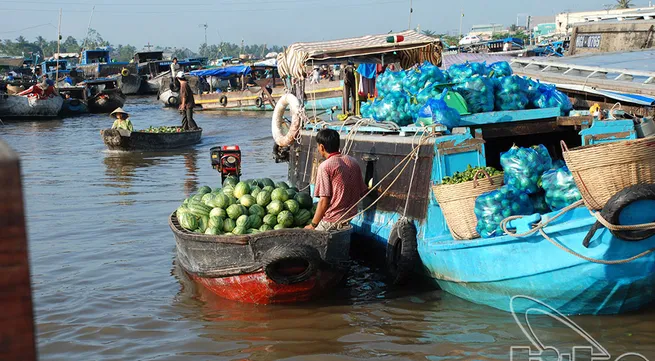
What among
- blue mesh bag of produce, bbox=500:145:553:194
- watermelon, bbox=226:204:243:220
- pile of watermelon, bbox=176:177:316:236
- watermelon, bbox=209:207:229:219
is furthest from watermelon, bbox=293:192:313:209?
blue mesh bag of produce, bbox=500:145:553:194

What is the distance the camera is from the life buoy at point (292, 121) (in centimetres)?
898

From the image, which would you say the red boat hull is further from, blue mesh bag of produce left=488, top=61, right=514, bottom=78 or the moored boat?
the moored boat

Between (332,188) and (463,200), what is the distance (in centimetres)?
128

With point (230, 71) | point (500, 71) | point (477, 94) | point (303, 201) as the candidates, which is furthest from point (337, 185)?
point (230, 71)

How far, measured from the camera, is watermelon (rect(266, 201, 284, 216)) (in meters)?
6.48

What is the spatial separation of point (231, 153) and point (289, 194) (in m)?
2.46

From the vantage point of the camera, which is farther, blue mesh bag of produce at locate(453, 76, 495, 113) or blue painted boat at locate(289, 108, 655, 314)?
blue mesh bag of produce at locate(453, 76, 495, 113)

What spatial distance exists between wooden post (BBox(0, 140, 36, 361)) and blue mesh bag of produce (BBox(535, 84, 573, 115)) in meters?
6.70

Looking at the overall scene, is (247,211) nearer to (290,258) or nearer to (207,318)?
(290,258)

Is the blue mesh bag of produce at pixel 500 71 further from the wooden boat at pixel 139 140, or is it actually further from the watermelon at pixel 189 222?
the wooden boat at pixel 139 140

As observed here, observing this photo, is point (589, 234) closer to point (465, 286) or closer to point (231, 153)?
point (465, 286)

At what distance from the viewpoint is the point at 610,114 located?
6.66m

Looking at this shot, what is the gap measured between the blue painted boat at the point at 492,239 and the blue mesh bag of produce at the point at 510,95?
6.3 inches

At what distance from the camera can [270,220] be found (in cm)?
643
